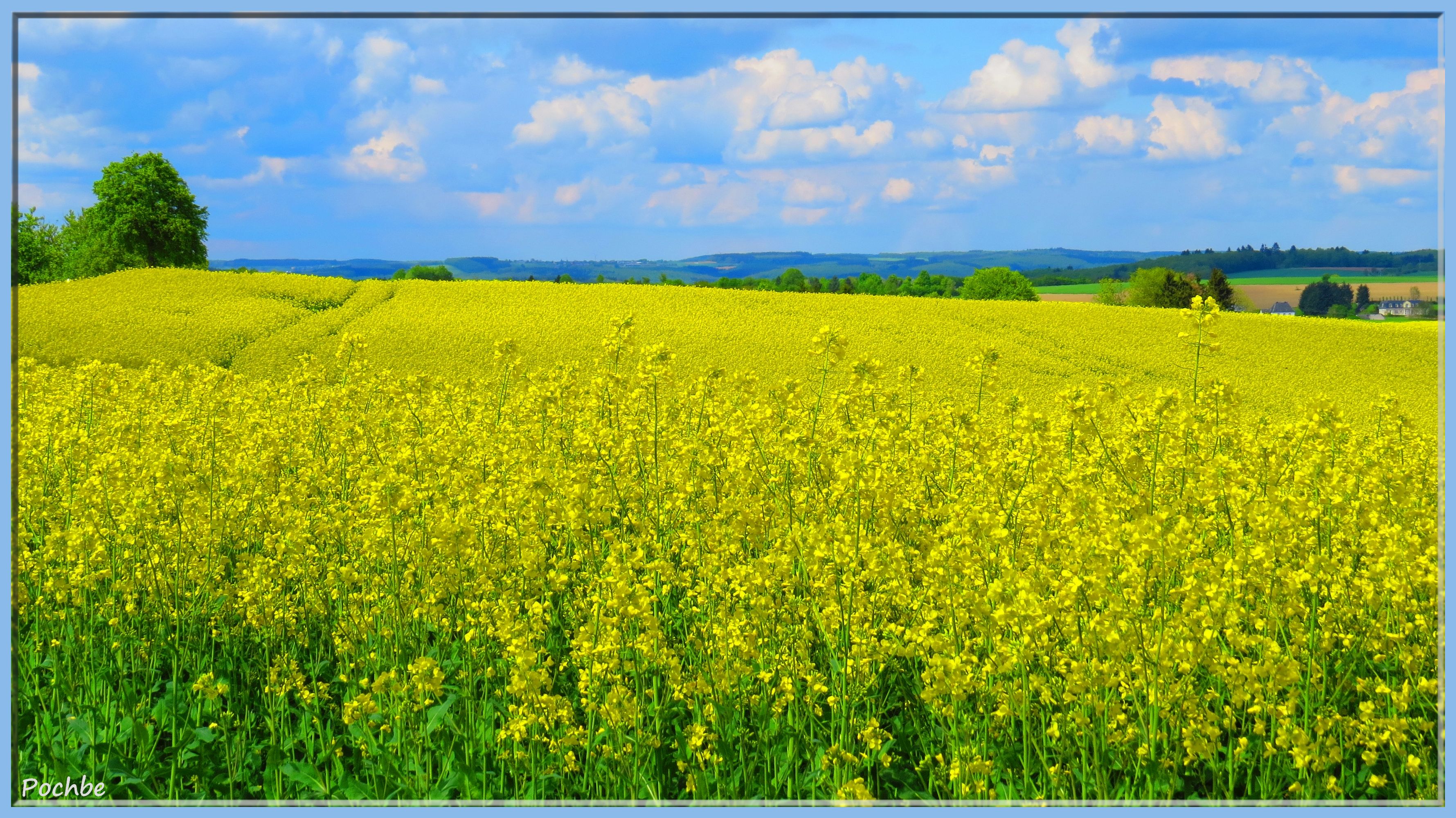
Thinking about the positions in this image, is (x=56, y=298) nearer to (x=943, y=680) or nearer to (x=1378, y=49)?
(x=943, y=680)

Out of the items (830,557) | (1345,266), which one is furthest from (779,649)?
(1345,266)

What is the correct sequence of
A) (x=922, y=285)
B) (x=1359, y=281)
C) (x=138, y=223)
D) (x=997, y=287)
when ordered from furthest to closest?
(x=997, y=287), (x=922, y=285), (x=138, y=223), (x=1359, y=281)

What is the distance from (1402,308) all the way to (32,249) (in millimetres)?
7432

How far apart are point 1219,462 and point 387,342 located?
9.67m

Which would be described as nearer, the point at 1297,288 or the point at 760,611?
the point at 760,611

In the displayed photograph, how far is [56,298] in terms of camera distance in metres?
7.77

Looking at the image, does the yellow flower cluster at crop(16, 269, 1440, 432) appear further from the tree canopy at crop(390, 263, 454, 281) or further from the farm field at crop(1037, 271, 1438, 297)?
the farm field at crop(1037, 271, 1438, 297)

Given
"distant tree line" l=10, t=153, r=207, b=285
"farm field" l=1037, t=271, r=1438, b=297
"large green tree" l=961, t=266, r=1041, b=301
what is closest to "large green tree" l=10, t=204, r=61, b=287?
"distant tree line" l=10, t=153, r=207, b=285

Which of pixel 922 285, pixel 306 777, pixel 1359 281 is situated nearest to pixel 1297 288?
pixel 1359 281

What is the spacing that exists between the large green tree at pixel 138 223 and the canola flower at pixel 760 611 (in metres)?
1.86

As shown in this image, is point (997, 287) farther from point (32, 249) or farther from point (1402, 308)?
point (32, 249)

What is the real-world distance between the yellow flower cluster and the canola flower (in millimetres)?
3465

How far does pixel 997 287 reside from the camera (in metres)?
9.73

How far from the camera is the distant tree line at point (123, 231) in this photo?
5.45 meters
